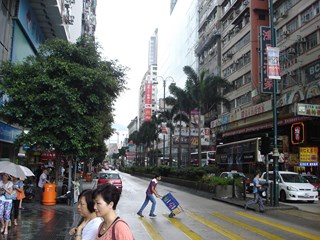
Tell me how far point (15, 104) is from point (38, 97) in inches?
64.6

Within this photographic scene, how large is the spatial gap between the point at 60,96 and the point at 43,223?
6.26m

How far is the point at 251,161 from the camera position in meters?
31.9

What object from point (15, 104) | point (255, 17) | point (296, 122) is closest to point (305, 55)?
point (296, 122)

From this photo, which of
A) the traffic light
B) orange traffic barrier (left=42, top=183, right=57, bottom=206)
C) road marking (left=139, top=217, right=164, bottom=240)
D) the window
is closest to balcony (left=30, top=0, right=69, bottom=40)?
orange traffic barrier (left=42, top=183, right=57, bottom=206)

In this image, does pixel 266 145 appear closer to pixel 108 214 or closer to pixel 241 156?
pixel 241 156

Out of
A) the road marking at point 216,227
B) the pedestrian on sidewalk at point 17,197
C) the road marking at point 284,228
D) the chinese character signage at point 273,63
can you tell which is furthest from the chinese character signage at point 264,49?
the pedestrian on sidewalk at point 17,197

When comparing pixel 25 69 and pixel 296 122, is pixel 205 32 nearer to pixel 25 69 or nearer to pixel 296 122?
pixel 296 122

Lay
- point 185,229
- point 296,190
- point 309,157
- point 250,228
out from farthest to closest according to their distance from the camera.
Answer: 1. point 309,157
2. point 296,190
3. point 250,228
4. point 185,229

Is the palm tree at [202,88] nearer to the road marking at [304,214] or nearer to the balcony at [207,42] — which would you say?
the road marking at [304,214]

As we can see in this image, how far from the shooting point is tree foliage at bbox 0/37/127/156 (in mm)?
16531

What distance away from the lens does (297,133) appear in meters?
32.9

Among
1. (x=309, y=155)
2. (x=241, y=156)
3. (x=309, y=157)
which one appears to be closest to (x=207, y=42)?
(x=241, y=156)

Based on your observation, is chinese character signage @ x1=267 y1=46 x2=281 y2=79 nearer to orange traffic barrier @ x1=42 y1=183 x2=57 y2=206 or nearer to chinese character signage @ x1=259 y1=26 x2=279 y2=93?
chinese character signage @ x1=259 y1=26 x2=279 y2=93

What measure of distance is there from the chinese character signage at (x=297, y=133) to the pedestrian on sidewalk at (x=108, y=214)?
31.0 meters
